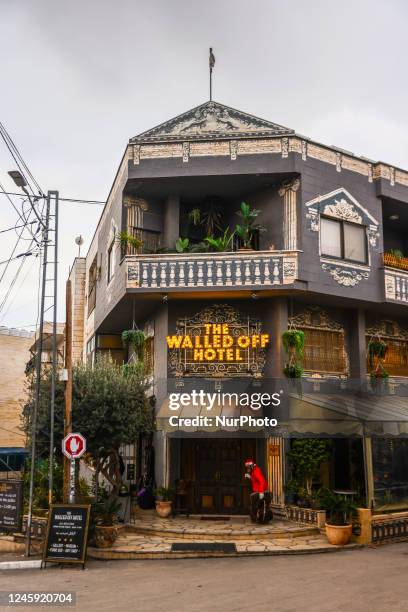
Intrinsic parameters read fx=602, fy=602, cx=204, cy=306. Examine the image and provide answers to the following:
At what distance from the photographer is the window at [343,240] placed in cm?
1961

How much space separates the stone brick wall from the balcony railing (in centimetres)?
2816

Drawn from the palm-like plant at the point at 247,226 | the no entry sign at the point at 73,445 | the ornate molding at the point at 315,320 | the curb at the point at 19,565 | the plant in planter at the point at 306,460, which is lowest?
the curb at the point at 19,565

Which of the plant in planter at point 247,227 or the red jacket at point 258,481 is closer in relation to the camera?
the red jacket at point 258,481

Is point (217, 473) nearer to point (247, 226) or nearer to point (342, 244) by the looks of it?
point (247, 226)

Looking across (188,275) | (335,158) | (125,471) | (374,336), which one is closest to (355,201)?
(335,158)

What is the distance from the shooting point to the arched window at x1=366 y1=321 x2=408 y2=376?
21587 mm

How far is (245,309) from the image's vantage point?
64.4ft

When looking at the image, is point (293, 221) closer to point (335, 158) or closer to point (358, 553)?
point (335, 158)

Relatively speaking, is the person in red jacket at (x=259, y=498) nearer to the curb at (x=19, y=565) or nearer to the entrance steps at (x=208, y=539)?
the entrance steps at (x=208, y=539)

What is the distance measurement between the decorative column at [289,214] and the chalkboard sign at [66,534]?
33.3 feet

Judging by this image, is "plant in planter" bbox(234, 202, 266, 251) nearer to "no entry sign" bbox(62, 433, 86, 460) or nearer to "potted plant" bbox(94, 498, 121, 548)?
"no entry sign" bbox(62, 433, 86, 460)

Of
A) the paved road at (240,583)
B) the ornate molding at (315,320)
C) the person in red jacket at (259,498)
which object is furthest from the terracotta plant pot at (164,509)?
the ornate molding at (315,320)

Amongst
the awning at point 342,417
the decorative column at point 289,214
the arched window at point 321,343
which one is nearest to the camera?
the awning at point 342,417

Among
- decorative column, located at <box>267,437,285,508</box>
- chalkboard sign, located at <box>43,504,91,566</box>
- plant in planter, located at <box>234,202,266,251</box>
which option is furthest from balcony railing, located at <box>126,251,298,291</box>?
chalkboard sign, located at <box>43,504,91,566</box>
